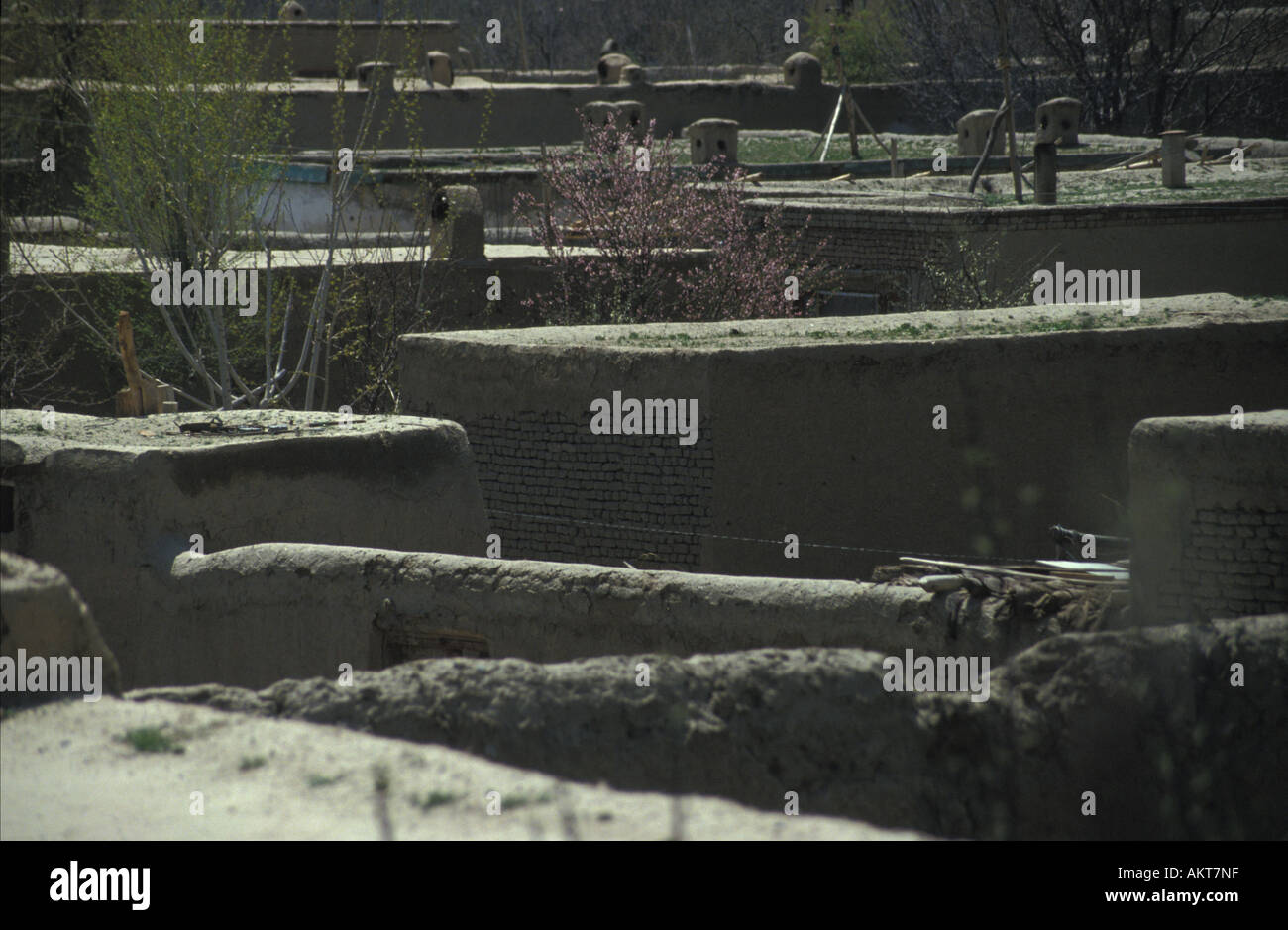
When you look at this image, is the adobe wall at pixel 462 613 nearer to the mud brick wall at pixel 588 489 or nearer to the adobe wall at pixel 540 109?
the mud brick wall at pixel 588 489

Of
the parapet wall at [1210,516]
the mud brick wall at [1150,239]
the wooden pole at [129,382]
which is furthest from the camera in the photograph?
the mud brick wall at [1150,239]

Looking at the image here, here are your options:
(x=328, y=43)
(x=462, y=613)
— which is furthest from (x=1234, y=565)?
(x=328, y=43)

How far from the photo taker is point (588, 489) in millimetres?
9844

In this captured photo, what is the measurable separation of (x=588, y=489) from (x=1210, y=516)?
4.48 metres

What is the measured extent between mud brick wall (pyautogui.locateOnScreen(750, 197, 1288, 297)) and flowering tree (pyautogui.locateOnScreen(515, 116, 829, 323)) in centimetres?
175

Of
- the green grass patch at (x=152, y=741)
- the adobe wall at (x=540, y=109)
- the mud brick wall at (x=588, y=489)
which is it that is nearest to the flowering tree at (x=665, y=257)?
the mud brick wall at (x=588, y=489)

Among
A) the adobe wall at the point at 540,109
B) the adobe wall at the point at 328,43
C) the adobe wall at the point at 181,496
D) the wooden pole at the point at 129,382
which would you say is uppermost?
the adobe wall at the point at 328,43

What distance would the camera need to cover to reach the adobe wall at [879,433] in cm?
930

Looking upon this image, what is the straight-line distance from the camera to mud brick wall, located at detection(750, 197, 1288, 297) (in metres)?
14.5

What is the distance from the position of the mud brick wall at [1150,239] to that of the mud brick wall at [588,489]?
5.88 meters

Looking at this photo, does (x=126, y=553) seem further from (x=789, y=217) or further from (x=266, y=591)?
(x=789, y=217)

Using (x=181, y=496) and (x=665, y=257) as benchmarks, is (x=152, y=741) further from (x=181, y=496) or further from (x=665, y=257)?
(x=665, y=257)

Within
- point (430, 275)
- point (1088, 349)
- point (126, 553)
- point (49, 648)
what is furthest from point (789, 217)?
point (49, 648)
